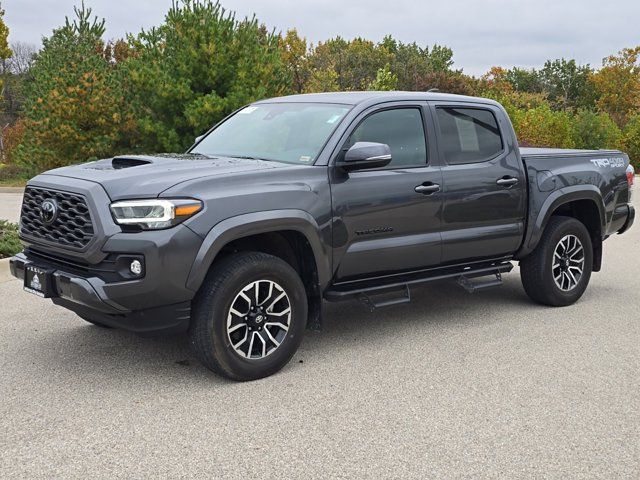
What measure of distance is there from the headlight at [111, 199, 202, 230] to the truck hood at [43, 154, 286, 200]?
0.06m

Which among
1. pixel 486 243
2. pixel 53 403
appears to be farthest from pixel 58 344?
pixel 486 243

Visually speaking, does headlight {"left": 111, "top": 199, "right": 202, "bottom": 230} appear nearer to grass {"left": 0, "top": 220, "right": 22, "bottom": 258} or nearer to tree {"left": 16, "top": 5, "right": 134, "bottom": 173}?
grass {"left": 0, "top": 220, "right": 22, "bottom": 258}

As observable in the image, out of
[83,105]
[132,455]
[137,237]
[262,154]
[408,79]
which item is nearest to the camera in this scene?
[132,455]

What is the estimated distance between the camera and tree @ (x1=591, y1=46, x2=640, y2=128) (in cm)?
5331

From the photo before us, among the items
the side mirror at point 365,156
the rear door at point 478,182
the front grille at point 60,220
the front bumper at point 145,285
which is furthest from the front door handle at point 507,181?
the front grille at point 60,220

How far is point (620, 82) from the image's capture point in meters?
54.2

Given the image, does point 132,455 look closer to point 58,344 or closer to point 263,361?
point 263,361

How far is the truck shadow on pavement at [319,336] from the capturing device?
16.3 ft

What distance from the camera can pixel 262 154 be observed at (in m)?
5.47

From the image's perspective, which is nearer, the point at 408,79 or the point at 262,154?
the point at 262,154

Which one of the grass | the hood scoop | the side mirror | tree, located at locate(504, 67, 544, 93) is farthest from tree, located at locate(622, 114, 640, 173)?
tree, located at locate(504, 67, 544, 93)

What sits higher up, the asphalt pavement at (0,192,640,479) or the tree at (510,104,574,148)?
the tree at (510,104,574,148)

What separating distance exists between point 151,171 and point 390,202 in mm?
1748

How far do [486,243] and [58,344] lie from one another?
3481mm
